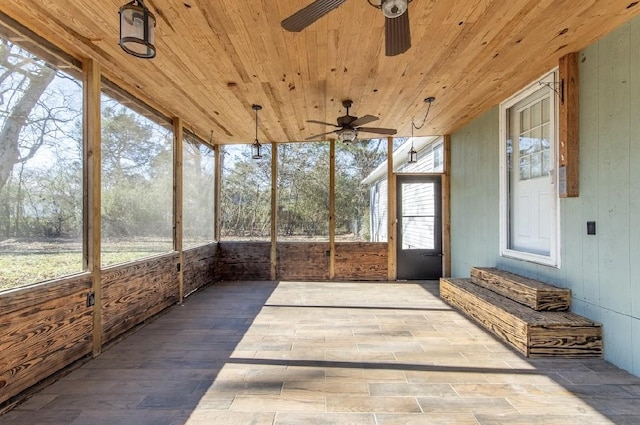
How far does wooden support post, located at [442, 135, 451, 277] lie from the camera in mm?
5762

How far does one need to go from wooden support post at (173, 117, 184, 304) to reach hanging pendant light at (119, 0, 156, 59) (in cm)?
279

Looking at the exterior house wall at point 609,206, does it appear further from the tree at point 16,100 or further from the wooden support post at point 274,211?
the tree at point 16,100

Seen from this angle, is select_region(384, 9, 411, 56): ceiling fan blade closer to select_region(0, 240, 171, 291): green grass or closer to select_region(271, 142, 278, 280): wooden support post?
select_region(0, 240, 171, 291): green grass

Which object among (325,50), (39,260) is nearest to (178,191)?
(39,260)

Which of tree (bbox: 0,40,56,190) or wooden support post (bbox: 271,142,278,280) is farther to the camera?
wooden support post (bbox: 271,142,278,280)

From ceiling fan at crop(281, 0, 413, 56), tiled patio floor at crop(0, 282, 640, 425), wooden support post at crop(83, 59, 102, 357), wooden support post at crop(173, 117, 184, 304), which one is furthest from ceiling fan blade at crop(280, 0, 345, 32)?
wooden support post at crop(173, 117, 184, 304)

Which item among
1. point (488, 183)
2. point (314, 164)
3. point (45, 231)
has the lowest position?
point (45, 231)

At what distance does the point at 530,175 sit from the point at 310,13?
326 centimetres

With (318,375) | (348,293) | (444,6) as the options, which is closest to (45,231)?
(318,375)

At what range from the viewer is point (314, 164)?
19.8 ft

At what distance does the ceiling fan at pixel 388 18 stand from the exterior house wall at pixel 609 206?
74.4 inches

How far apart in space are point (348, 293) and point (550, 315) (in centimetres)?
266

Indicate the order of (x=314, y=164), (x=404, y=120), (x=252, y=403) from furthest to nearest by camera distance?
(x=314, y=164), (x=404, y=120), (x=252, y=403)

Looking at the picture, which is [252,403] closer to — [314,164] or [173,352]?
[173,352]
